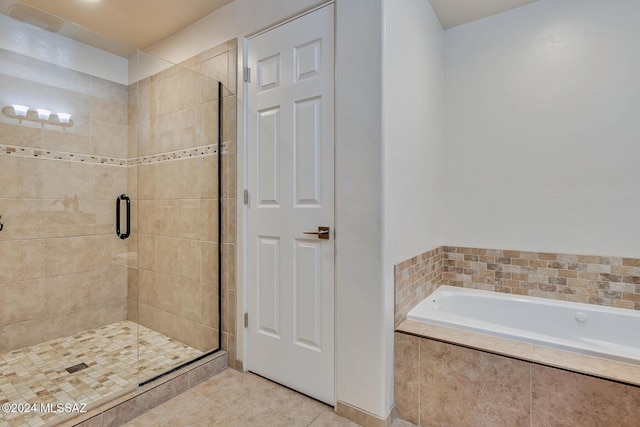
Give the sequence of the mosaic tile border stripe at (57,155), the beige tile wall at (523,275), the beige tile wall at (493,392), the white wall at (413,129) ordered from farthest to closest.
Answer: the mosaic tile border stripe at (57,155), the beige tile wall at (523,275), the white wall at (413,129), the beige tile wall at (493,392)

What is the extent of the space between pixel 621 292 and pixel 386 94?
185cm

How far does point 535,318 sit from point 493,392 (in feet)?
2.85

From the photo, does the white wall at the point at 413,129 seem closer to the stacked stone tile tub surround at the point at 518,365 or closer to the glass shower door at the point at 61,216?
the stacked stone tile tub surround at the point at 518,365

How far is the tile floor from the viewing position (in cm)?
165

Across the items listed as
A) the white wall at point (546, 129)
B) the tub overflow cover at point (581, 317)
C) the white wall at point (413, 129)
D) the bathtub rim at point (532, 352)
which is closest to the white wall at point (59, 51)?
the white wall at point (413, 129)

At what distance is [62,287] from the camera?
264 centimetres

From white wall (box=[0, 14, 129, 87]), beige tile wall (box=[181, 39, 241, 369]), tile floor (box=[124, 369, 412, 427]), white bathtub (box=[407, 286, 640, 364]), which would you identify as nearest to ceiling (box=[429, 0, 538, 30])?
beige tile wall (box=[181, 39, 241, 369])

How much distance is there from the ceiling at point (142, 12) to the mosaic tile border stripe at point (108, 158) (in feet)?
3.01

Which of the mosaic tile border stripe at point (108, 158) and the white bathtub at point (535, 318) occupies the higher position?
the mosaic tile border stripe at point (108, 158)

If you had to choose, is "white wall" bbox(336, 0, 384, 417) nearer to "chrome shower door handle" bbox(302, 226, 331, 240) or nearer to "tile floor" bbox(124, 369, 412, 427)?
"chrome shower door handle" bbox(302, 226, 331, 240)

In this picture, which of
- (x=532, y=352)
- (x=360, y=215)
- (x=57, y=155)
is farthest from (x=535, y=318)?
(x=57, y=155)

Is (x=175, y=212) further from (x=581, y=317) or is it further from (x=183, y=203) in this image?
(x=581, y=317)

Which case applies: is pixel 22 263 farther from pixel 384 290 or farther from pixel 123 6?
pixel 384 290

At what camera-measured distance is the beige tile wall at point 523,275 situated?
189 cm
